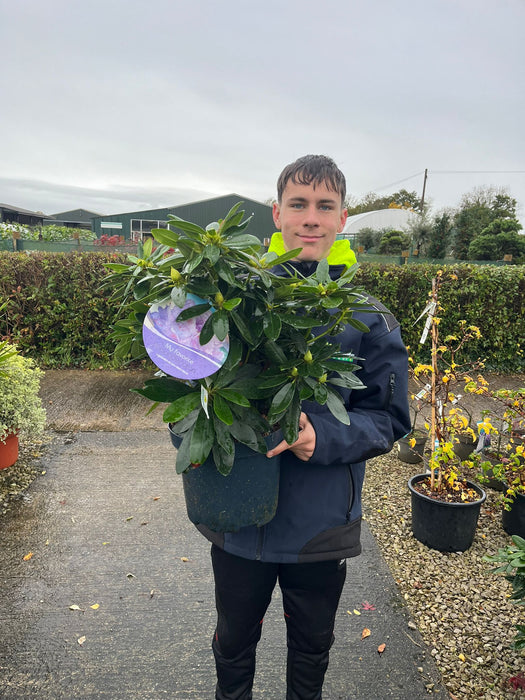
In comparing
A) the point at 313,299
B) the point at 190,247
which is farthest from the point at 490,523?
the point at 190,247

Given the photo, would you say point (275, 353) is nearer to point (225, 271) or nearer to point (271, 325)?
point (271, 325)

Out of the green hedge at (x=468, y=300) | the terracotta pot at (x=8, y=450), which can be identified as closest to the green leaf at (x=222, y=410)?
the terracotta pot at (x=8, y=450)

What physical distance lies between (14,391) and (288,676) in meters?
2.86

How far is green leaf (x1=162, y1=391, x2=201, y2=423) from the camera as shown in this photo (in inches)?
39.2

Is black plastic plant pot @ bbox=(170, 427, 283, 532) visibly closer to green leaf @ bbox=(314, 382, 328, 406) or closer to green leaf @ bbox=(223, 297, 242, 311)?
green leaf @ bbox=(314, 382, 328, 406)

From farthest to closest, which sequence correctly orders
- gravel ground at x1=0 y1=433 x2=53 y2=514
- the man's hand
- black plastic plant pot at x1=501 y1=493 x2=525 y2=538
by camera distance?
gravel ground at x1=0 y1=433 x2=53 y2=514 → black plastic plant pot at x1=501 y1=493 x2=525 y2=538 → the man's hand

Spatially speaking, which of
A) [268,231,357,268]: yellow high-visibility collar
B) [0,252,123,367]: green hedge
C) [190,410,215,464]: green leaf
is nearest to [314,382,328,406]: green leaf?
[190,410,215,464]: green leaf

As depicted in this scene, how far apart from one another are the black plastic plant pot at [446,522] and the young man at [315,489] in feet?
4.96

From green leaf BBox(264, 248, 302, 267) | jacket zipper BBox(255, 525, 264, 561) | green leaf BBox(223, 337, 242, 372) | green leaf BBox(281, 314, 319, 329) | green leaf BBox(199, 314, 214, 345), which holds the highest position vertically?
green leaf BBox(264, 248, 302, 267)

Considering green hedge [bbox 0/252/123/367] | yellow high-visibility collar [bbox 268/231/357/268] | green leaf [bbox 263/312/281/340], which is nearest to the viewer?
green leaf [bbox 263/312/281/340]

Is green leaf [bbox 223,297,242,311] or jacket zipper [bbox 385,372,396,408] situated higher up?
green leaf [bbox 223,297,242,311]

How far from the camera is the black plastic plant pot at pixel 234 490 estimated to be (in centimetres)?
121

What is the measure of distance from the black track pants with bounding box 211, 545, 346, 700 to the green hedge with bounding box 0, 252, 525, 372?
5.15 meters

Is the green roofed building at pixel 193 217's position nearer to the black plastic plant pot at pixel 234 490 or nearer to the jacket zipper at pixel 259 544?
the jacket zipper at pixel 259 544
